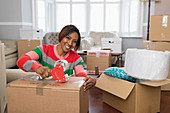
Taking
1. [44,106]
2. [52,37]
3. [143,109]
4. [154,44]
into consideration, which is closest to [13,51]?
[52,37]

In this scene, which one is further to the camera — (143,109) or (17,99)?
(143,109)

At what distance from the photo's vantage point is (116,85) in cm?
183

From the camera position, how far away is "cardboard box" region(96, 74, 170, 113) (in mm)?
1655

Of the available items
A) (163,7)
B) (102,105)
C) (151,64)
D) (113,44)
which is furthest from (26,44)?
(163,7)

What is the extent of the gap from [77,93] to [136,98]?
99cm

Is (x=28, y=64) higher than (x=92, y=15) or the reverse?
the reverse

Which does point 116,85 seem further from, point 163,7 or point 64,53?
point 163,7

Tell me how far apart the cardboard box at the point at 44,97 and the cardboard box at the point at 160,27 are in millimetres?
2140

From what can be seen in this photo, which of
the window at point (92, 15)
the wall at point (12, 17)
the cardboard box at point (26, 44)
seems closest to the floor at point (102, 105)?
the cardboard box at point (26, 44)

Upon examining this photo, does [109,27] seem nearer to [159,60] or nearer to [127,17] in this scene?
[127,17]

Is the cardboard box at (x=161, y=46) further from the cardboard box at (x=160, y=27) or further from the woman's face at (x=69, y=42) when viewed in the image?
the woman's face at (x=69, y=42)

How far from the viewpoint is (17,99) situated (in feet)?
2.89

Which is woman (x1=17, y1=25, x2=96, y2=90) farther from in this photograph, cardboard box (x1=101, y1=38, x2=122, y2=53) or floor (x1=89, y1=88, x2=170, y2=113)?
cardboard box (x1=101, y1=38, x2=122, y2=53)

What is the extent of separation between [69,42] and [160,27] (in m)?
1.81
